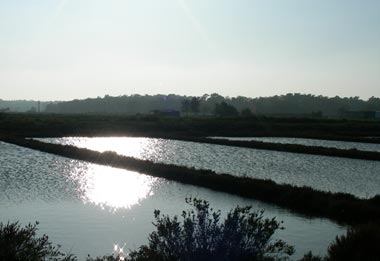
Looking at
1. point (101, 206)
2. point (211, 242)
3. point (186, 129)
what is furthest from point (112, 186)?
point (186, 129)

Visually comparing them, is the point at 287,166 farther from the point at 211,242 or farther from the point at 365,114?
the point at 365,114

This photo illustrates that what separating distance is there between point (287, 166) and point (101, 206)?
17945 mm

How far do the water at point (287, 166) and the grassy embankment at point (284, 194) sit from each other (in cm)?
273

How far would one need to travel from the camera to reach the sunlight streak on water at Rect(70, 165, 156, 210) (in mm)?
21984

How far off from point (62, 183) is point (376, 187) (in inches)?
636

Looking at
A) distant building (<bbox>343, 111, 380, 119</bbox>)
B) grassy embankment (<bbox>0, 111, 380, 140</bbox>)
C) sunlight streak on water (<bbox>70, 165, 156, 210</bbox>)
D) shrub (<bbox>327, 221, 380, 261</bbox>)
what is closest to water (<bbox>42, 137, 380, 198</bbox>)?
sunlight streak on water (<bbox>70, 165, 156, 210</bbox>)

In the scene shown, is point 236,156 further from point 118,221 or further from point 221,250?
point 221,250

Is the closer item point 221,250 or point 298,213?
point 221,250

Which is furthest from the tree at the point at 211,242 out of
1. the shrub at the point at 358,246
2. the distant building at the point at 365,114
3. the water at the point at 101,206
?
the distant building at the point at 365,114

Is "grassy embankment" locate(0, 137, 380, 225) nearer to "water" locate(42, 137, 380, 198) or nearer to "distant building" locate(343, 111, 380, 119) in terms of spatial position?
"water" locate(42, 137, 380, 198)

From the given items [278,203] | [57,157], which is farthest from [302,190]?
[57,157]

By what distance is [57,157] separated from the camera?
41.3 meters

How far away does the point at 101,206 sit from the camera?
20734mm

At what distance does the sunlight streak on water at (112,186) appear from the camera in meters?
22.0
